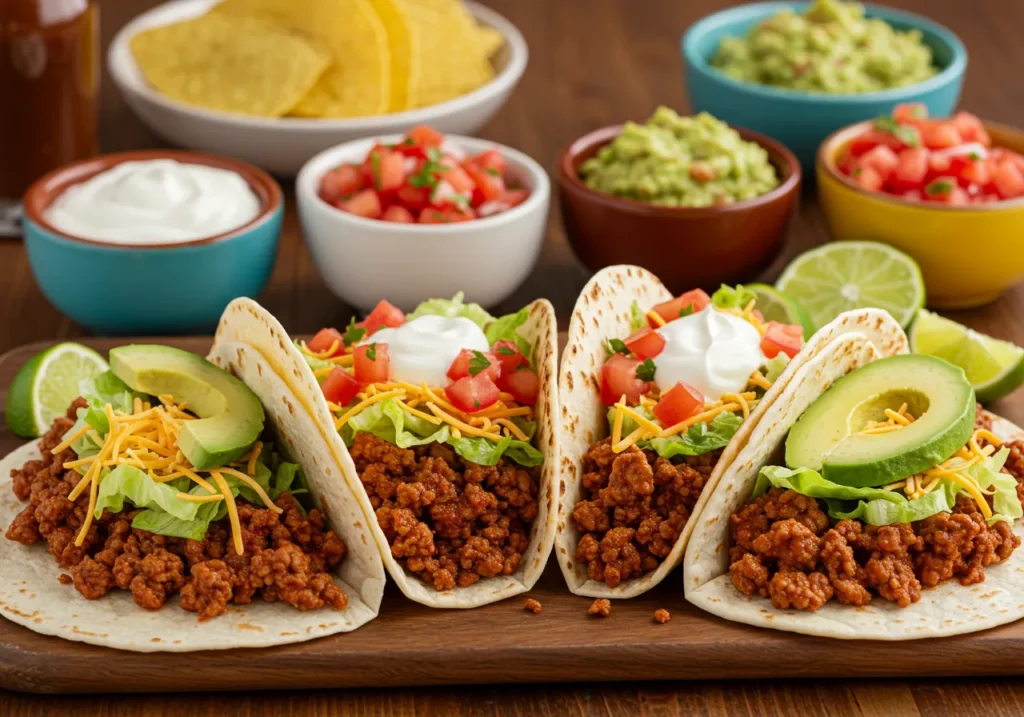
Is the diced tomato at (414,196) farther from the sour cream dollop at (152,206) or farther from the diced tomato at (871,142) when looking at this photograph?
the diced tomato at (871,142)

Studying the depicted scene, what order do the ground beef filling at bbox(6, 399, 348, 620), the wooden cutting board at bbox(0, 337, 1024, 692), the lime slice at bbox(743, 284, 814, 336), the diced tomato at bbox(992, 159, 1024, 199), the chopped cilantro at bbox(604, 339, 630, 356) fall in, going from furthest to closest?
the diced tomato at bbox(992, 159, 1024, 199) → the lime slice at bbox(743, 284, 814, 336) → the chopped cilantro at bbox(604, 339, 630, 356) → the ground beef filling at bbox(6, 399, 348, 620) → the wooden cutting board at bbox(0, 337, 1024, 692)

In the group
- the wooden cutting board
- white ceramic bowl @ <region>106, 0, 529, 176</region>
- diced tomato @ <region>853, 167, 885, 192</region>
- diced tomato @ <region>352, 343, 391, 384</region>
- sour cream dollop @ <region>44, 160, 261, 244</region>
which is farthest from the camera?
white ceramic bowl @ <region>106, 0, 529, 176</region>

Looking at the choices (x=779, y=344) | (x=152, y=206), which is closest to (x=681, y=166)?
(x=779, y=344)

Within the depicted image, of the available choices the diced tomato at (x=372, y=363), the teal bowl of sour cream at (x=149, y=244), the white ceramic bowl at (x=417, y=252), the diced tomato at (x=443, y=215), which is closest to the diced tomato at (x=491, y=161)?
the white ceramic bowl at (x=417, y=252)

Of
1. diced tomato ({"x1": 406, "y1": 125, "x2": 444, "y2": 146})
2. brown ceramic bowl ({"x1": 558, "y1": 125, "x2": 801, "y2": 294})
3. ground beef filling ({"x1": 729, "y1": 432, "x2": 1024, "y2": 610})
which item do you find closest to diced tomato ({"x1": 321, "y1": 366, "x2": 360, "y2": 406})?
ground beef filling ({"x1": 729, "y1": 432, "x2": 1024, "y2": 610})

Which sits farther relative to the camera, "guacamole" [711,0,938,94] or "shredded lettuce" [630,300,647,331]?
"guacamole" [711,0,938,94]

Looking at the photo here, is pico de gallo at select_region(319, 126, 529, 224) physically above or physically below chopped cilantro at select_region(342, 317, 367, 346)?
below

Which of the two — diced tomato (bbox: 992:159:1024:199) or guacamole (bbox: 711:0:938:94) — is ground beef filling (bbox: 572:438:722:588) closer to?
diced tomato (bbox: 992:159:1024:199)
